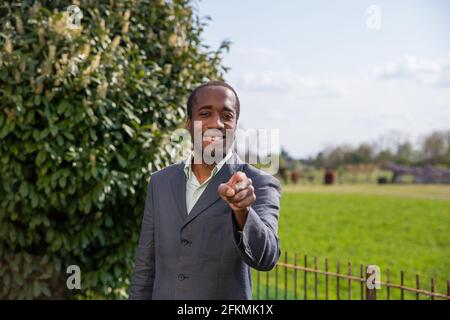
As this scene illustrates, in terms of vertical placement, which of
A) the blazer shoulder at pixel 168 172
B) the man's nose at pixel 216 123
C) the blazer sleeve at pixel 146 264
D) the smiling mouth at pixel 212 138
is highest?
the man's nose at pixel 216 123

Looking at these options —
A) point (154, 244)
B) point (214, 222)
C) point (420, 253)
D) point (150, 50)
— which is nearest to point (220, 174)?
point (214, 222)

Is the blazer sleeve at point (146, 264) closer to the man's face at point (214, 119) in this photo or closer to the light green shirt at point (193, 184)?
the light green shirt at point (193, 184)

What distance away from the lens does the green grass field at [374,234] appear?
11312 mm

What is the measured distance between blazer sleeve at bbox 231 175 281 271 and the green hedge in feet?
7.38

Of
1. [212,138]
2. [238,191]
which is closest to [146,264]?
[212,138]

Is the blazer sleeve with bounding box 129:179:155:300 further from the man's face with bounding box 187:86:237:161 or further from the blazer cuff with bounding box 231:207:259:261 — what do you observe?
the blazer cuff with bounding box 231:207:259:261

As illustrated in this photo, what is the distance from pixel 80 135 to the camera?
4250mm

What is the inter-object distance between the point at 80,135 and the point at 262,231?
2803 millimetres

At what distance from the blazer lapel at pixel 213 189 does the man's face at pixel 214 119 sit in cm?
9

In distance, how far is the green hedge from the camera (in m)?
4.10

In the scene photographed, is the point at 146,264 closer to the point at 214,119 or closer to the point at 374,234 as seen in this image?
the point at 214,119

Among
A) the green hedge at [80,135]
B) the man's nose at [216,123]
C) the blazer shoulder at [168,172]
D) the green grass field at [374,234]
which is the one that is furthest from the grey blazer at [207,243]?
the green grass field at [374,234]

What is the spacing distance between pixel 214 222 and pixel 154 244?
1.24ft

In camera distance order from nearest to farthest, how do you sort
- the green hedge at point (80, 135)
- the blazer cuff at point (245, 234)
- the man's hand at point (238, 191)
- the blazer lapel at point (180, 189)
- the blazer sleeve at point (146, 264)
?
the man's hand at point (238, 191) → the blazer cuff at point (245, 234) → the blazer lapel at point (180, 189) → the blazer sleeve at point (146, 264) → the green hedge at point (80, 135)
